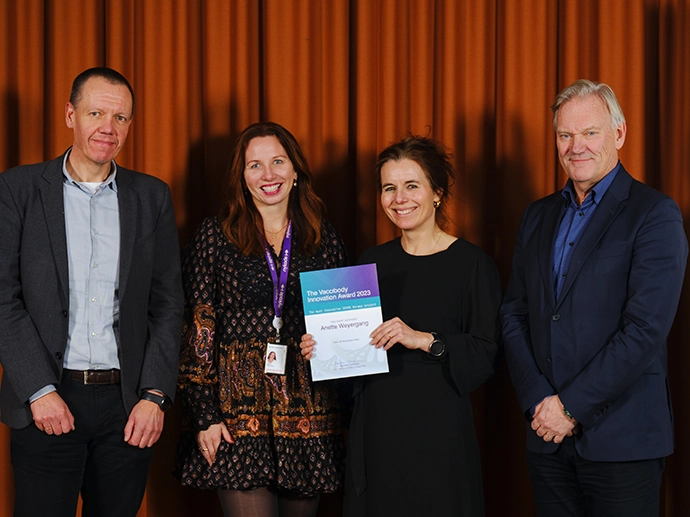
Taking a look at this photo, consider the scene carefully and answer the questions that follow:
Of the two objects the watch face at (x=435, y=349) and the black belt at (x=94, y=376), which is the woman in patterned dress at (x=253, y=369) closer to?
the black belt at (x=94, y=376)

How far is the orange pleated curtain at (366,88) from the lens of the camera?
347 centimetres

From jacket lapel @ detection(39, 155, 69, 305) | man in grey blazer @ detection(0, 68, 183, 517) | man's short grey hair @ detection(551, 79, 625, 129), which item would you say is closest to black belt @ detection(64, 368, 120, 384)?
man in grey blazer @ detection(0, 68, 183, 517)

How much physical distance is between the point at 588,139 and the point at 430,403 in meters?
1.11

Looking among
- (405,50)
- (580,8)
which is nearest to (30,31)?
(405,50)

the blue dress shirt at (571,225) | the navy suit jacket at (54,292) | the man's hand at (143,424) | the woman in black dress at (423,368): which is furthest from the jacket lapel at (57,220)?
the blue dress shirt at (571,225)

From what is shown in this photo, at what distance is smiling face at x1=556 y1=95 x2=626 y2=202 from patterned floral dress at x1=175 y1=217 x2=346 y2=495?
1153mm

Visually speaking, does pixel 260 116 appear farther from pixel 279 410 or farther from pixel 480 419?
pixel 480 419

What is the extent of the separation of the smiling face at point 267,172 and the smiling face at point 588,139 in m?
1.12

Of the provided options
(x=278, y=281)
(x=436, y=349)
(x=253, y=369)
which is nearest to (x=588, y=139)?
(x=436, y=349)

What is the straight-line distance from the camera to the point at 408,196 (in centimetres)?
284

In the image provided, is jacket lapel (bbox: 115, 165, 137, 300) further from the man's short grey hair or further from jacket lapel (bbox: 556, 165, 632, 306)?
the man's short grey hair

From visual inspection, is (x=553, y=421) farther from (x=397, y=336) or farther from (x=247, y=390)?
(x=247, y=390)

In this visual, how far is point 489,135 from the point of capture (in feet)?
11.8

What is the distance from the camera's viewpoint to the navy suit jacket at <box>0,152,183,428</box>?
2.48 meters
